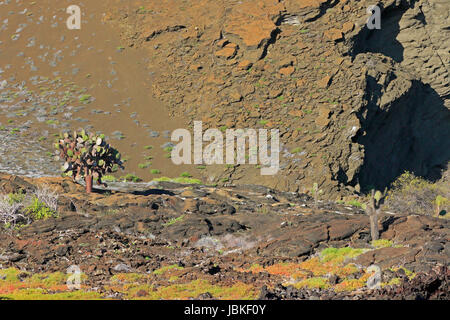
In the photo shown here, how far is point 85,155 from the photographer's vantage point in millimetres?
24969

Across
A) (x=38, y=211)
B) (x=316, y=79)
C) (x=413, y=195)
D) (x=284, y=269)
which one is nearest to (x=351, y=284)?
(x=284, y=269)

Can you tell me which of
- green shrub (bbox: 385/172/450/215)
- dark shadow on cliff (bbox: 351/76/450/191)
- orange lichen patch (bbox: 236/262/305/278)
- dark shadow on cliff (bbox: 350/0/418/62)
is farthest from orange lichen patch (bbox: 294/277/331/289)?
dark shadow on cliff (bbox: 350/0/418/62)

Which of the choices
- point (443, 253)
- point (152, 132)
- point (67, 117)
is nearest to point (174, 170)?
point (152, 132)

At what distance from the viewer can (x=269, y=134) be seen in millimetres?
35000

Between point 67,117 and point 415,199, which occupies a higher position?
point 67,117

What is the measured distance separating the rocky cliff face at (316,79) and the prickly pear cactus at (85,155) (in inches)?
369

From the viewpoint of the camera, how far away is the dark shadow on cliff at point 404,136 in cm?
3691

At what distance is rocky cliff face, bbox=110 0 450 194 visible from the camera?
3434cm

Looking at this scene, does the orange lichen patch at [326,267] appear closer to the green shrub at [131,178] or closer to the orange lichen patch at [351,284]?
the orange lichen patch at [351,284]

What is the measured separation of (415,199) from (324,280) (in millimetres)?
19142

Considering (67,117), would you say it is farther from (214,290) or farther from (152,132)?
(214,290)

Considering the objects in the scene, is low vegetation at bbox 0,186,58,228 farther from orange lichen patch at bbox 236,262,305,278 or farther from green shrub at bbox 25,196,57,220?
orange lichen patch at bbox 236,262,305,278

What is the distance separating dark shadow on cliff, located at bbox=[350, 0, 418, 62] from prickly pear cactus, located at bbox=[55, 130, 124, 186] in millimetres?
23405

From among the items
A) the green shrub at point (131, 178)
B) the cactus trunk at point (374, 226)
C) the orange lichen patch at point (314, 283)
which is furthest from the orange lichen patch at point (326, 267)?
the green shrub at point (131, 178)
